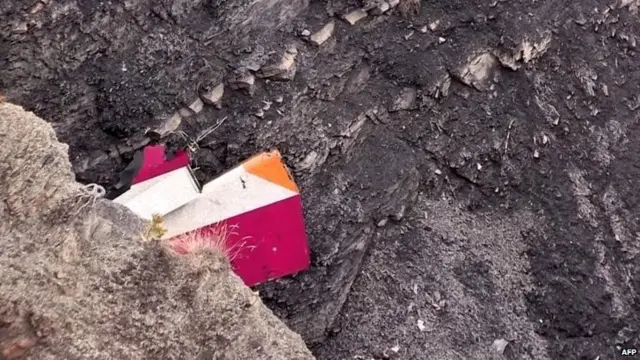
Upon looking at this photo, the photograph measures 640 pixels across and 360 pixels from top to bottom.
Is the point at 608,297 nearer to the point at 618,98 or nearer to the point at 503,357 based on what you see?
the point at 503,357

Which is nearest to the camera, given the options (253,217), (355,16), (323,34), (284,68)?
(253,217)

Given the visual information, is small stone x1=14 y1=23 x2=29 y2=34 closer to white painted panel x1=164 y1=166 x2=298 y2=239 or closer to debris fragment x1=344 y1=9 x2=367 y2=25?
white painted panel x1=164 y1=166 x2=298 y2=239

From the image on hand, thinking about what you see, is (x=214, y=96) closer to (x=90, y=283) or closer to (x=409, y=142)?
(x=409, y=142)

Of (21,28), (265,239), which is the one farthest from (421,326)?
(21,28)

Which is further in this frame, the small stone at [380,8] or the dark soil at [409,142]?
the small stone at [380,8]

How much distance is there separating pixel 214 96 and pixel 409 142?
284 centimetres

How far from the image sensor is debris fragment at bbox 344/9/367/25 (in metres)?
A: 8.49

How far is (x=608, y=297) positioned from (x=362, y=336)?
349 cm

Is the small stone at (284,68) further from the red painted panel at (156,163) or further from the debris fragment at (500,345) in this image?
the debris fragment at (500,345)

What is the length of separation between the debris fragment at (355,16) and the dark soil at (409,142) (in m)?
0.09

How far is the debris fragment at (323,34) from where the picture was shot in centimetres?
818

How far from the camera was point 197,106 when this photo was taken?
763cm

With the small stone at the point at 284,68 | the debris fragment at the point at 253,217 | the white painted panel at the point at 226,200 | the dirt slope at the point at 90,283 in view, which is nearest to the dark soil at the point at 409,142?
the small stone at the point at 284,68

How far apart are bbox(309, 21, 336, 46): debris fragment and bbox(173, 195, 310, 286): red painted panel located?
2631 millimetres
